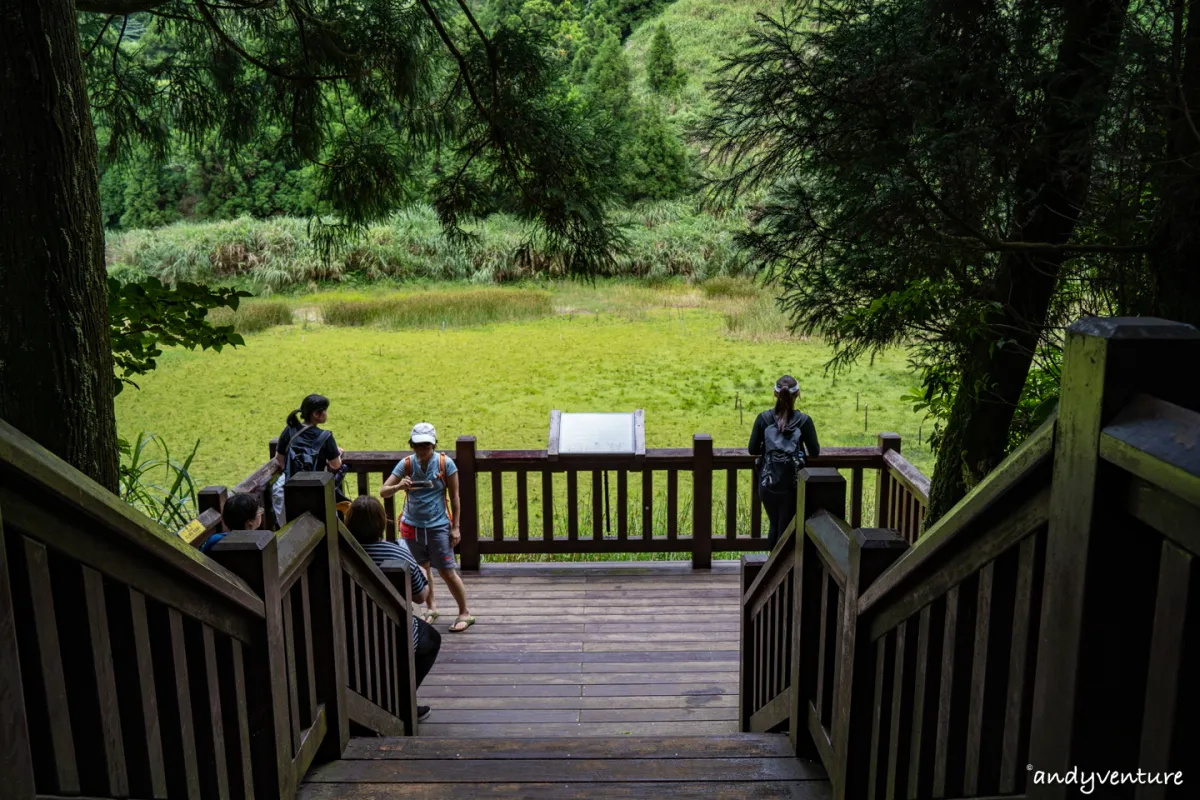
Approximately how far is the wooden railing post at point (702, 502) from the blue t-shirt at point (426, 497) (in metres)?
1.29

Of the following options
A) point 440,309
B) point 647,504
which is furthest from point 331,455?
point 440,309

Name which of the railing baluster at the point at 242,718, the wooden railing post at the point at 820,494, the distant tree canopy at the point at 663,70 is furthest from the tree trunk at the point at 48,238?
the distant tree canopy at the point at 663,70

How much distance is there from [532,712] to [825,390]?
7.40 meters

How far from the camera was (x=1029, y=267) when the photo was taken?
284 cm

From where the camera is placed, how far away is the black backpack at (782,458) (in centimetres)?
428

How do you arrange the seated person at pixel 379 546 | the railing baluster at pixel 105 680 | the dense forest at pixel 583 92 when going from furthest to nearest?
the dense forest at pixel 583 92 → the seated person at pixel 379 546 → the railing baluster at pixel 105 680

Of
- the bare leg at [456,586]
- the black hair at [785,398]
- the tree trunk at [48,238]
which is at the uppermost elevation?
the tree trunk at [48,238]

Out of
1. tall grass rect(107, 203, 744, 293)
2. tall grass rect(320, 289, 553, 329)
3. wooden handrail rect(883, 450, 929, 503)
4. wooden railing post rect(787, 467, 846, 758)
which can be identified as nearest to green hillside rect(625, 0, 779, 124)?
tall grass rect(107, 203, 744, 293)

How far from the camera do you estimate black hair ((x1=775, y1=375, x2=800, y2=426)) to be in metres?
4.23

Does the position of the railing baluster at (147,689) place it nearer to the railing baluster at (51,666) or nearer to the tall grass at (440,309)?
the railing baluster at (51,666)

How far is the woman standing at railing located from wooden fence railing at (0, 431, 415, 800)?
266 centimetres

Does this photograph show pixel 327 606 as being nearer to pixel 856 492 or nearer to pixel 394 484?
pixel 394 484

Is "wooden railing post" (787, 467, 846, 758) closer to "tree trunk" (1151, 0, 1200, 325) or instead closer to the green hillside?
"tree trunk" (1151, 0, 1200, 325)

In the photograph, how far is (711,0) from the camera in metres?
36.8
